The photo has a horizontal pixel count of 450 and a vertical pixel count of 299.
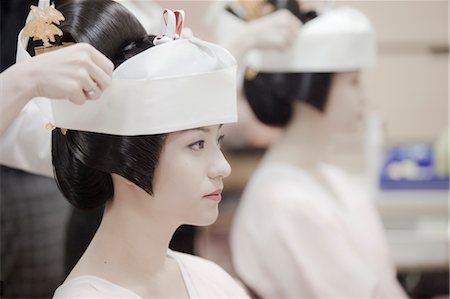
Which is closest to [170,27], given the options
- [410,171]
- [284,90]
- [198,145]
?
[198,145]

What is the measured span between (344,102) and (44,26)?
1073mm

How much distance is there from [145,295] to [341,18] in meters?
0.98

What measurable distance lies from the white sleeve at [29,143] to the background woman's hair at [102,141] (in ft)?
0.22

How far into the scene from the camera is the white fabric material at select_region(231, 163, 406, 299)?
1862mm

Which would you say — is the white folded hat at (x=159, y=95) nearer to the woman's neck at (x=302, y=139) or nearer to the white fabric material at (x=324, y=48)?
the white fabric material at (x=324, y=48)

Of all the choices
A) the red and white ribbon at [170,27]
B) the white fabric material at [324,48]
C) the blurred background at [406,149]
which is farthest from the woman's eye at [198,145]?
the blurred background at [406,149]

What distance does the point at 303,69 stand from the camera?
6.22 feet

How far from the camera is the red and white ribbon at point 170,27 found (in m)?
1.10

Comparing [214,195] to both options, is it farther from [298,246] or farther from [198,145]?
[298,246]

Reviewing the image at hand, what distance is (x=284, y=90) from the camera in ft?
6.50

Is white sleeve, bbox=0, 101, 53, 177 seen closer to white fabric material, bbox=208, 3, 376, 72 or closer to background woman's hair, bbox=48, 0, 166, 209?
background woman's hair, bbox=48, 0, 166, 209

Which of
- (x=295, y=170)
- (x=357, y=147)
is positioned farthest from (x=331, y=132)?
(x=357, y=147)

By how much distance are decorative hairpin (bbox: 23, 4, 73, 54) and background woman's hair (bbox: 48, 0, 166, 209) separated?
0.03 meters

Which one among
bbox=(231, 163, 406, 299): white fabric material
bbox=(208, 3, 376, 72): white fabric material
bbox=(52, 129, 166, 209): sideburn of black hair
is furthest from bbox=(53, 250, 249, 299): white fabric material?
bbox=(208, 3, 376, 72): white fabric material
